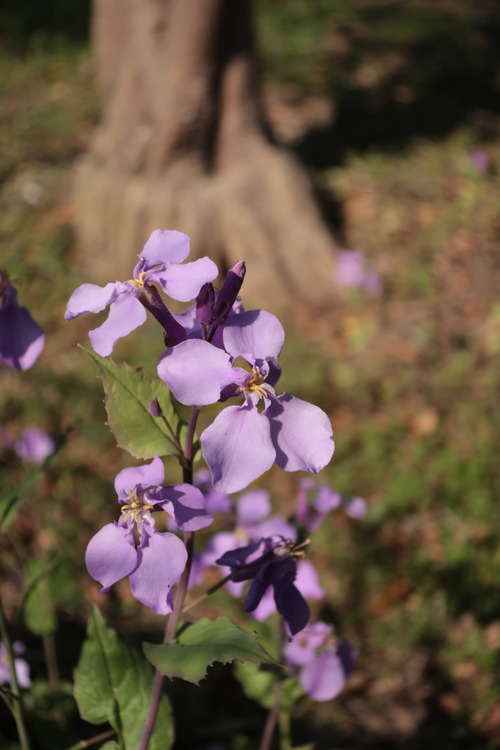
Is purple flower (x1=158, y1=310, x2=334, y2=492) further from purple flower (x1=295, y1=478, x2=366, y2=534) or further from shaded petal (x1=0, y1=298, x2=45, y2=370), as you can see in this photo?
purple flower (x1=295, y1=478, x2=366, y2=534)

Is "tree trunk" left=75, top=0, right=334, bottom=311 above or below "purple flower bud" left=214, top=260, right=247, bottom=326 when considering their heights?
below

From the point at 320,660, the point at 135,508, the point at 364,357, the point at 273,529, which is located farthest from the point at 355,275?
the point at 135,508

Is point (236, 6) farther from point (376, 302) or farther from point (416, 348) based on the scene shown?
point (416, 348)

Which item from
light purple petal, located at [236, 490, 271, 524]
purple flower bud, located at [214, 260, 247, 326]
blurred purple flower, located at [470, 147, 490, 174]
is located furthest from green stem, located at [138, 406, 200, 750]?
blurred purple flower, located at [470, 147, 490, 174]

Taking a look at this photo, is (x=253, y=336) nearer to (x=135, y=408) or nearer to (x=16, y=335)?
(x=135, y=408)

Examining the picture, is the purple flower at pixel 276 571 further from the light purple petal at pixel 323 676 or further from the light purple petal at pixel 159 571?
the light purple petal at pixel 323 676

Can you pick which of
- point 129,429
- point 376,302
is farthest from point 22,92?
point 129,429
